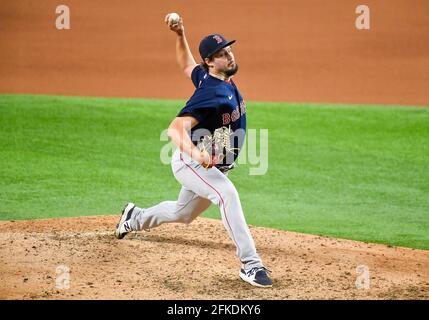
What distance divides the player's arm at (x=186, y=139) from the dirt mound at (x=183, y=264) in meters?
0.87

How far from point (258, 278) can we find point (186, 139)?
1067mm

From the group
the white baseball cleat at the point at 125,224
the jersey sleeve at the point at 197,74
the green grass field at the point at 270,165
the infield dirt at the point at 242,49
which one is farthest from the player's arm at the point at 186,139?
the infield dirt at the point at 242,49

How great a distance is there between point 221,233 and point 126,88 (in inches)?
285

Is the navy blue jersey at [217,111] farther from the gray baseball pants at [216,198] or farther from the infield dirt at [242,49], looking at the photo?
the infield dirt at [242,49]

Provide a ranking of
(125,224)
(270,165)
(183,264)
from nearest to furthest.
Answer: (183,264), (125,224), (270,165)

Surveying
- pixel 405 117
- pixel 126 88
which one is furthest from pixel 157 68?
pixel 405 117

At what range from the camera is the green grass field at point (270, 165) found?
8.08 m

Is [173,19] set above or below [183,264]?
above

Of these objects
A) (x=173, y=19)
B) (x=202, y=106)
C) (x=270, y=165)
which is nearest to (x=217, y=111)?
(x=202, y=106)

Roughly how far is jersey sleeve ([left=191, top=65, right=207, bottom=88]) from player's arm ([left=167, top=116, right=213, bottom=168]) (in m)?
0.61

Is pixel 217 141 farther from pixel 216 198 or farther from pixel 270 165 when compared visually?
pixel 270 165

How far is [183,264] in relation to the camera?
19.7 feet

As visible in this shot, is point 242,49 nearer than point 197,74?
No

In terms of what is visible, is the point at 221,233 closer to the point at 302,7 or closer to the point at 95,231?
the point at 95,231
